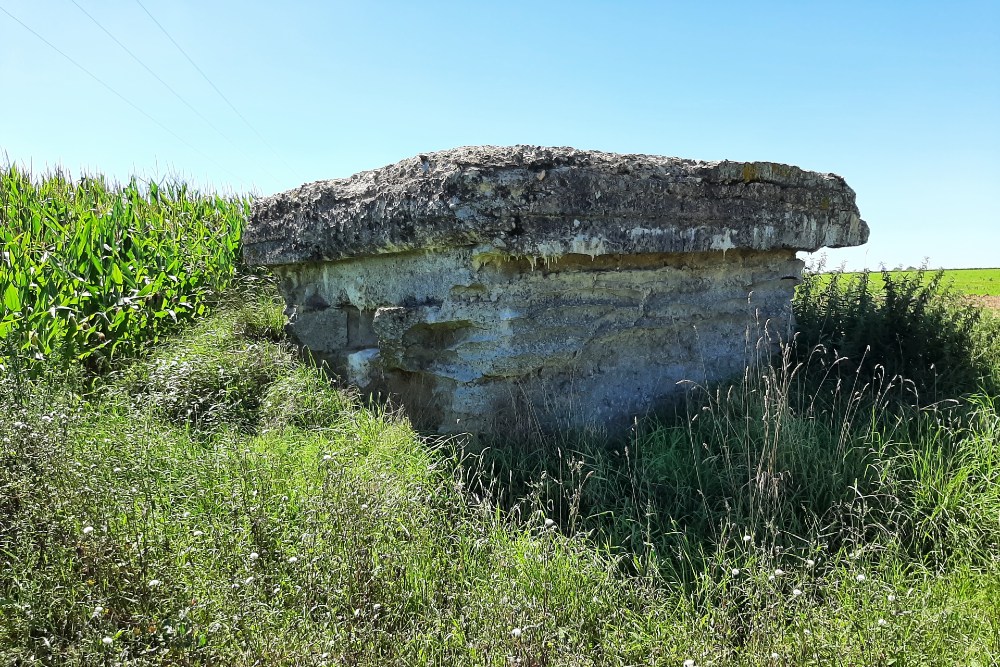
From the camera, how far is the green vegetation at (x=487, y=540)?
2436 millimetres

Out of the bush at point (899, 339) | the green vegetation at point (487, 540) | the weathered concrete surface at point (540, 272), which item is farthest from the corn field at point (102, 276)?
the bush at point (899, 339)

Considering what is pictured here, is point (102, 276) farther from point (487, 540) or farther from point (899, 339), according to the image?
point (899, 339)

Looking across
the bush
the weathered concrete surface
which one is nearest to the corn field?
the weathered concrete surface

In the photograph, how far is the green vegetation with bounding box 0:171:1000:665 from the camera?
2436 millimetres

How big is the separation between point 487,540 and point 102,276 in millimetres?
4197

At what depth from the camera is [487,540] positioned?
2930 millimetres

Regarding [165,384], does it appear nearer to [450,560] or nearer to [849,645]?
[450,560]

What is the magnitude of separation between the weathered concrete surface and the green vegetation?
294mm

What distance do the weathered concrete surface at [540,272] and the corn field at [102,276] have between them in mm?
1434

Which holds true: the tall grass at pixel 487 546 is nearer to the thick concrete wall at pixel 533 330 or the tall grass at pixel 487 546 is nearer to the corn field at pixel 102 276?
the thick concrete wall at pixel 533 330

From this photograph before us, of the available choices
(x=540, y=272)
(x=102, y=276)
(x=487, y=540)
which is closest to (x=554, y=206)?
(x=540, y=272)

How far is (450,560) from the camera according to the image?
2855mm

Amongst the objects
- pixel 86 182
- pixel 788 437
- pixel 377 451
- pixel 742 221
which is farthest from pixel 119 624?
pixel 86 182

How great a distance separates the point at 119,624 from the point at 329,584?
72cm
